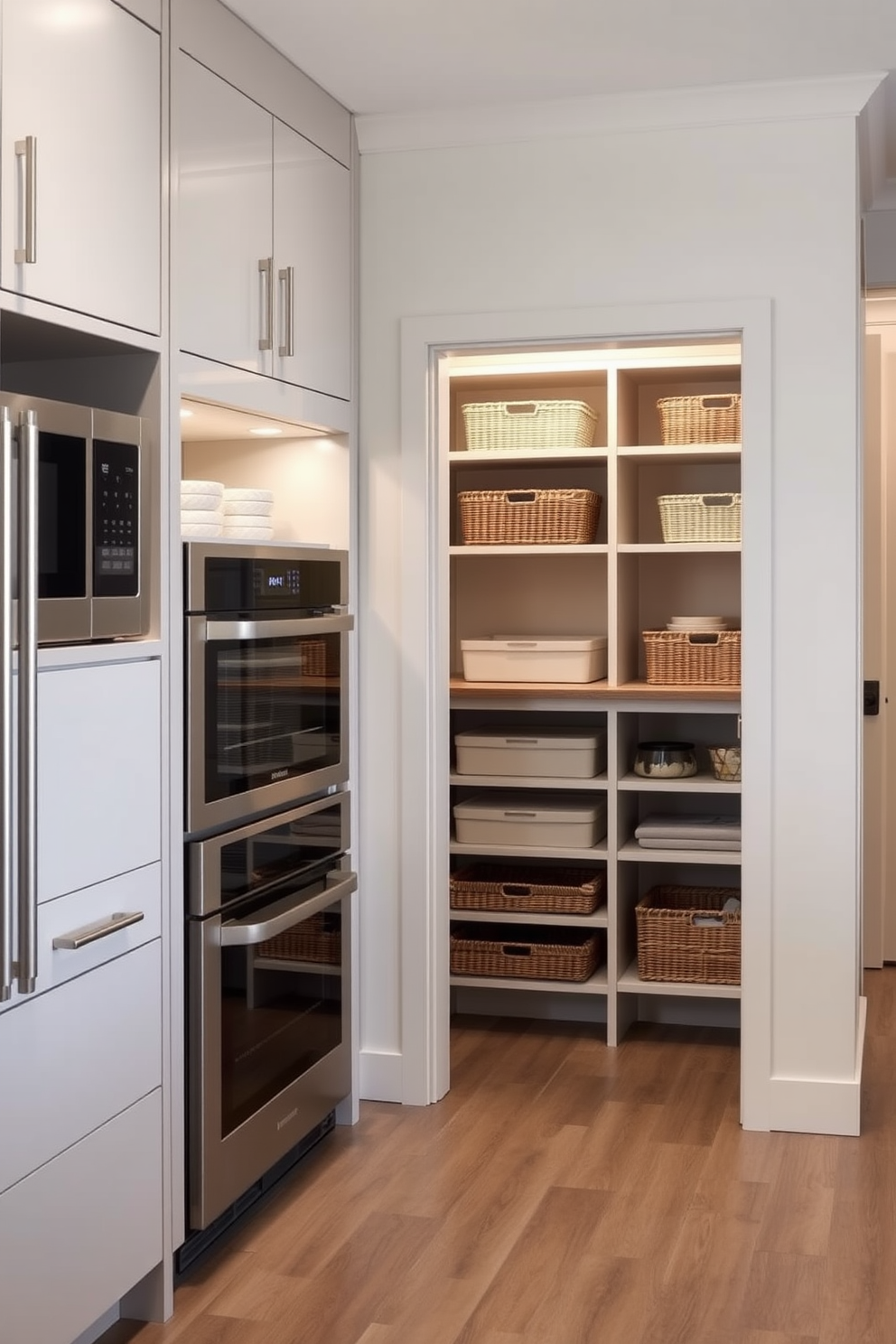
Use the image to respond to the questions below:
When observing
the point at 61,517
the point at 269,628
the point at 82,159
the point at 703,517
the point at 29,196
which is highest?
the point at 82,159

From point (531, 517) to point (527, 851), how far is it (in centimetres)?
100

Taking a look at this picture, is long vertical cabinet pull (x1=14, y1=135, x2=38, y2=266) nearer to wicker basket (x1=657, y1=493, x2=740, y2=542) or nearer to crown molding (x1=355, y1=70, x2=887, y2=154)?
crown molding (x1=355, y1=70, x2=887, y2=154)

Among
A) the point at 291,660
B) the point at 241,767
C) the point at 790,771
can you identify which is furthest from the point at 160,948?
the point at 790,771

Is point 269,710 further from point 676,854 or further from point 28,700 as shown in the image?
point 676,854

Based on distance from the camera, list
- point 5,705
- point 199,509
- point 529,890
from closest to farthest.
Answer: point 5,705 → point 199,509 → point 529,890

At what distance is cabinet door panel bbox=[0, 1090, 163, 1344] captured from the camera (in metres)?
2.23

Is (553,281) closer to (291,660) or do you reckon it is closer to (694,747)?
(291,660)

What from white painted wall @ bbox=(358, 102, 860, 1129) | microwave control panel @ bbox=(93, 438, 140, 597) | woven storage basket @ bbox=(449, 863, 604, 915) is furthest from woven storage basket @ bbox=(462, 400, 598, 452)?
microwave control panel @ bbox=(93, 438, 140, 597)

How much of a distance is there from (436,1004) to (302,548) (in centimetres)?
128

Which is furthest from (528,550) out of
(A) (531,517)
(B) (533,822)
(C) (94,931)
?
(C) (94,931)

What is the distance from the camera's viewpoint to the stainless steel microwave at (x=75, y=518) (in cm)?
213

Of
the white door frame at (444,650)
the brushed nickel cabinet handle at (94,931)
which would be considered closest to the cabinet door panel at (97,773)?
the brushed nickel cabinet handle at (94,931)

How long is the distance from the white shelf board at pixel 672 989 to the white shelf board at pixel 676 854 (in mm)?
352

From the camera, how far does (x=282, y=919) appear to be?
3041 millimetres
